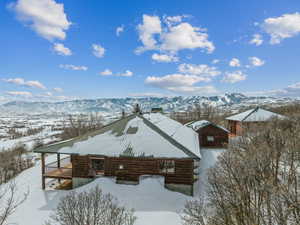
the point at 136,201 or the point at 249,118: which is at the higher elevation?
the point at 249,118

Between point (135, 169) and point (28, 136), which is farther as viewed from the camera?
point (28, 136)

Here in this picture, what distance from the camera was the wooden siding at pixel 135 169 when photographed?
1183 centimetres

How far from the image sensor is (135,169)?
1221 cm

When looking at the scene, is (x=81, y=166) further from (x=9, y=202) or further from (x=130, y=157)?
(x=9, y=202)

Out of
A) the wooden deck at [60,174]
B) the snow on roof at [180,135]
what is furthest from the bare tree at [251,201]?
the wooden deck at [60,174]

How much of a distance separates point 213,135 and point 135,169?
17.5 meters

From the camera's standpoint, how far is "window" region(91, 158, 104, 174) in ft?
43.0

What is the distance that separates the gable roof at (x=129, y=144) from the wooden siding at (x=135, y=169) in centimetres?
75

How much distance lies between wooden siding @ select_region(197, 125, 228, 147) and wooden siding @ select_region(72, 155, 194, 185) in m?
15.2

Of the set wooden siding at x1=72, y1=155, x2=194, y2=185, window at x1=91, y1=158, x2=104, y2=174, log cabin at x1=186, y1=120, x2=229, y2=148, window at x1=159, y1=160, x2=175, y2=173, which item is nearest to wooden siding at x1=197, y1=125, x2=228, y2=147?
log cabin at x1=186, y1=120, x2=229, y2=148

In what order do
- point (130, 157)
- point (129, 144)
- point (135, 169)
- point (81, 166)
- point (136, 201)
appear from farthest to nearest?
point (81, 166) < point (129, 144) < point (135, 169) < point (130, 157) < point (136, 201)

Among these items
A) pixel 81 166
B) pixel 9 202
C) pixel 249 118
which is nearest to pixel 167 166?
pixel 81 166

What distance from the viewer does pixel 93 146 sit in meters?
12.5

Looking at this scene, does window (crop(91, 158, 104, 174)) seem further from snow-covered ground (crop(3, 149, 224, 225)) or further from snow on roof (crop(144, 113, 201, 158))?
snow on roof (crop(144, 113, 201, 158))
